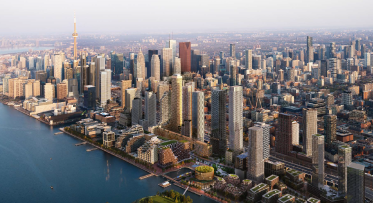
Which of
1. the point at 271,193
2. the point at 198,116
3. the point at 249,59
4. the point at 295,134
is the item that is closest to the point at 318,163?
the point at 271,193

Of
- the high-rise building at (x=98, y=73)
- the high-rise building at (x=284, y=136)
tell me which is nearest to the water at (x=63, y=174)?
the high-rise building at (x=284, y=136)

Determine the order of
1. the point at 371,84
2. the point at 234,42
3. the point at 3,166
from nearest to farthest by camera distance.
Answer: the point at 3,166, the point at 371,84, the point at 234,42

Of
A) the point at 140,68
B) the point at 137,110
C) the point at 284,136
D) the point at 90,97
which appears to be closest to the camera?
the point at 284,136

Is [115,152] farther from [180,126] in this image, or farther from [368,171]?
[368,171]

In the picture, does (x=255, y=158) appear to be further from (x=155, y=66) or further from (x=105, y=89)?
(x=155, y=66)

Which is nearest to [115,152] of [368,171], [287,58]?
[368,171]

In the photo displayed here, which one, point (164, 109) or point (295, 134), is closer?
point (295, 134)

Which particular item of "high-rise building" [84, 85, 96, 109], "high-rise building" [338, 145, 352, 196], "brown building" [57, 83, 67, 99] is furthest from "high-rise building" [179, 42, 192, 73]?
"high-rise building" [338, 145, 352, 196]
